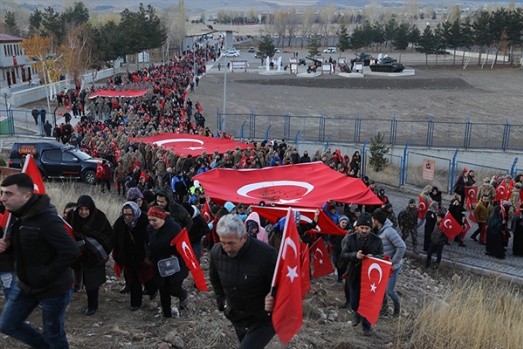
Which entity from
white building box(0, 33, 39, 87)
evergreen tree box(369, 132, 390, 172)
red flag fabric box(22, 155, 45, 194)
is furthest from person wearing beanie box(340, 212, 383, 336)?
white building box(0, 33, 39, 87)

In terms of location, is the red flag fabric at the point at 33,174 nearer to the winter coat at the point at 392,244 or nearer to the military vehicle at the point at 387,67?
the winter coat at the point at 392,244

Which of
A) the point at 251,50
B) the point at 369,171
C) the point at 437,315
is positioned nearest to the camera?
the point at 437,315

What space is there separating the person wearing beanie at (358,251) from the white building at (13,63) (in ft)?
154

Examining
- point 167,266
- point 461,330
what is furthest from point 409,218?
point 167,266

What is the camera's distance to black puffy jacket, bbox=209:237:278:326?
4512 millimetres

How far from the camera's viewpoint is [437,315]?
23.0 feet

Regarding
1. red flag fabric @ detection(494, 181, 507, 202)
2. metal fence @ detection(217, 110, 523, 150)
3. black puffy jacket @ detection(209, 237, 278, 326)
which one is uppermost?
black puffy jacket @ detection(209, 237, 278, 326)

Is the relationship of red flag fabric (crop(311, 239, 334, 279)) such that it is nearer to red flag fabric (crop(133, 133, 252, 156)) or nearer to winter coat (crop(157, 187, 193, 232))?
winter coat (crop(157, 187, 193, 232))

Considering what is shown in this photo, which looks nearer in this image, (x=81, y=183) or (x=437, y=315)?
(x=437, y=315)

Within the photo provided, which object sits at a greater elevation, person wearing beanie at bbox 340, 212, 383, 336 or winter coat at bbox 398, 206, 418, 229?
person wearing beanie at bbox 340, 212, 383, 336

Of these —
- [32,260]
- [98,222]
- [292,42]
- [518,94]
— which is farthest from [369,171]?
[292,42]

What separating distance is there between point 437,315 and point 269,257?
350cm

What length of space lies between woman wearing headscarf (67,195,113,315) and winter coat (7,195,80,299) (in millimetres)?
1618

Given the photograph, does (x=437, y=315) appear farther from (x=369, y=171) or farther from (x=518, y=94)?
(x=518, y=94)
